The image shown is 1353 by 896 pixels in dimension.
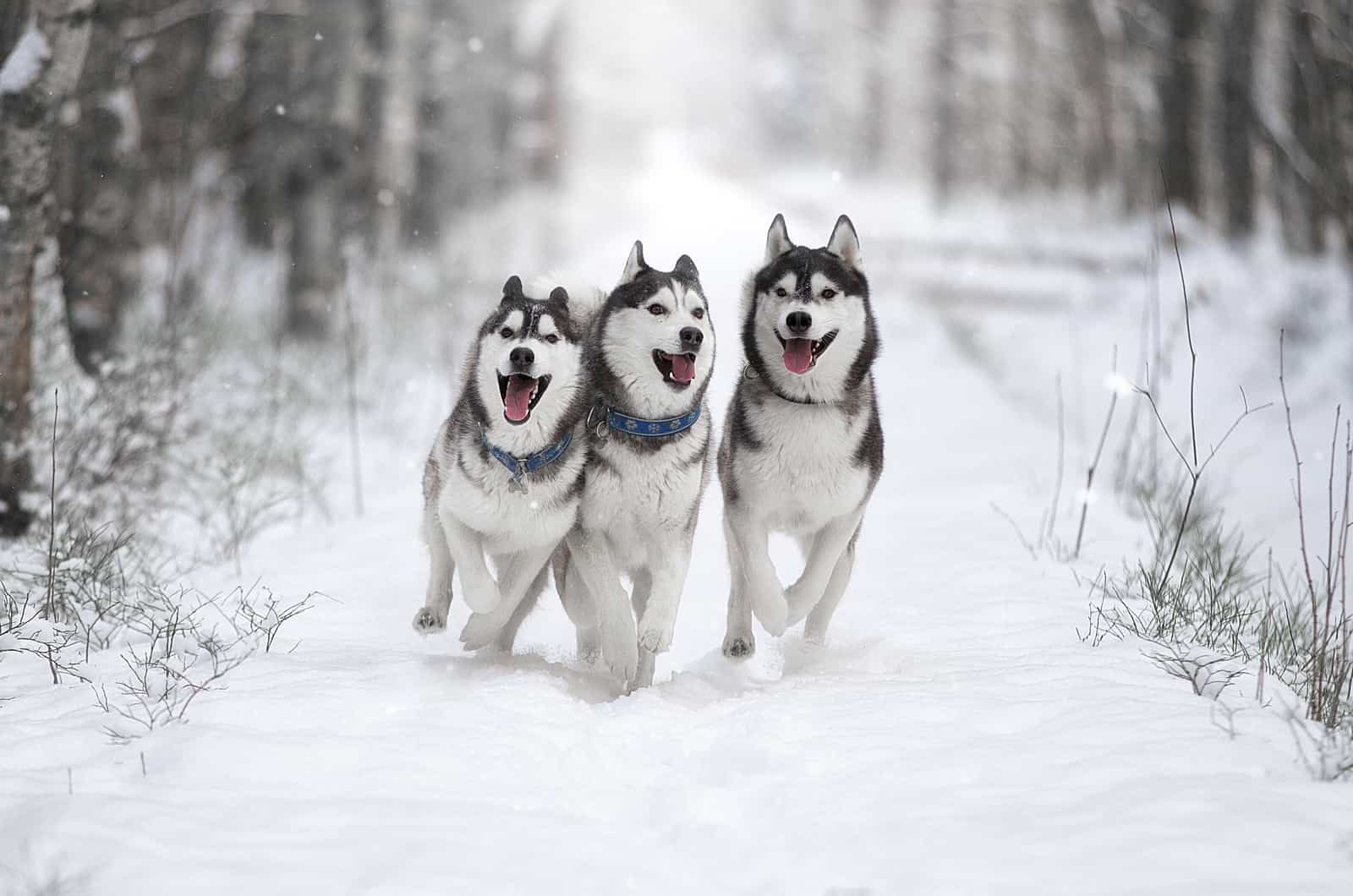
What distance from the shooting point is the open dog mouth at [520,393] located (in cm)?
352

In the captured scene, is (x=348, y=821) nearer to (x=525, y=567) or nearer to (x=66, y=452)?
(x=525, y=567)

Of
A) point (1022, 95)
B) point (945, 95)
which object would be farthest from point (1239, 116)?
point (945, 95)

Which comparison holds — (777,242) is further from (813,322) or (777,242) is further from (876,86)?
(876,86)

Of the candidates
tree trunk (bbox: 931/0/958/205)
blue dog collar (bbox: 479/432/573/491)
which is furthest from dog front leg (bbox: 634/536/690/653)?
tree trunk (bbox: 931/0/958/205)

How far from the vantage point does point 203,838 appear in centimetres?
223

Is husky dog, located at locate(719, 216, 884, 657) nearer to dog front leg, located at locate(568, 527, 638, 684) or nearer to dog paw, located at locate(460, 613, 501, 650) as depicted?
dog front leg, located at locate(568, 527, 638, 684)

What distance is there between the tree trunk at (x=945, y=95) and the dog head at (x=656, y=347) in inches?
1138

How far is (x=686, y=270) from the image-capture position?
13.7 ft

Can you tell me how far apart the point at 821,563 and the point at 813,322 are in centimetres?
105

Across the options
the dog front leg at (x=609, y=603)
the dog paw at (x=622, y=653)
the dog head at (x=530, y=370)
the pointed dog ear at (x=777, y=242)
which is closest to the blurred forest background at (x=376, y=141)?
the pointed dog ear at (x=777, y=242)

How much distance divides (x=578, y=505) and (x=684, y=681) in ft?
2.67

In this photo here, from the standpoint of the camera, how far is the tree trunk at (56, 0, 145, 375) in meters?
7.54

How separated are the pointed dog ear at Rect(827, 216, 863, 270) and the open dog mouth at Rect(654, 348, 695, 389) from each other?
0.94 m

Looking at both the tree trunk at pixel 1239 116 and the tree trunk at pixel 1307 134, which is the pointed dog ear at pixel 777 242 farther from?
the tree trunk at pixel 1239 116
